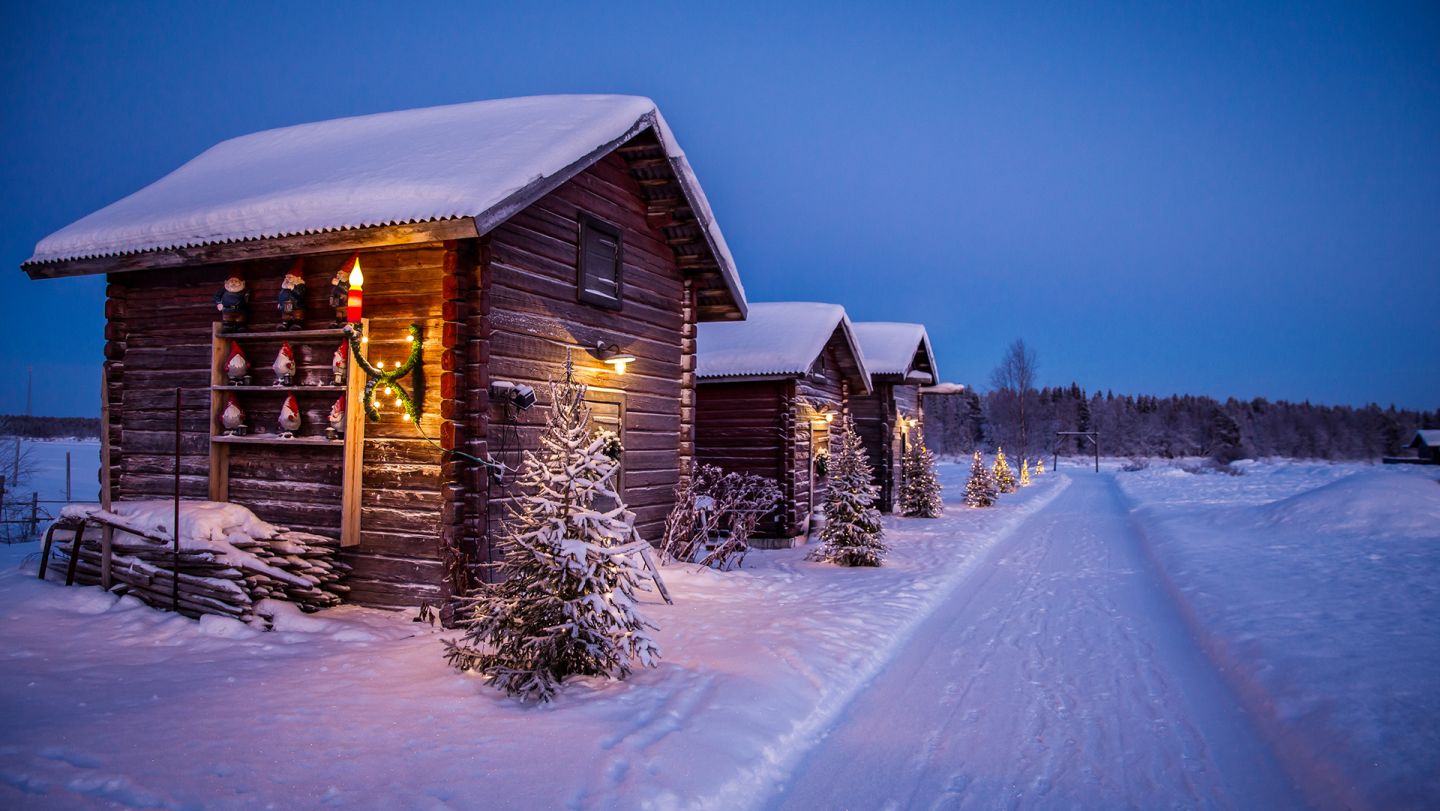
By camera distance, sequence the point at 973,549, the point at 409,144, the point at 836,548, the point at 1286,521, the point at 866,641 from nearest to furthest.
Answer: the point at 866,641, the point at 409,144, the point at 836,548, the point at 973,549, the point at 1286,521

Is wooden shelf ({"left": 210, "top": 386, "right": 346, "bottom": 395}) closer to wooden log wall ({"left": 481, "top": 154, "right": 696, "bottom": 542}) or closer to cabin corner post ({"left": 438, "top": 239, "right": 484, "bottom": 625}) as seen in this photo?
cabin corner post ({"left": 438, "top": 239, "right": 484, "bottom": 625})

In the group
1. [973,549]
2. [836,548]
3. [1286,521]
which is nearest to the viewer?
[836,548]

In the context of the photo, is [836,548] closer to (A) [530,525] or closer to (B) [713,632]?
(B) [713,632]

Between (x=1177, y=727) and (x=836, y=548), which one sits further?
(x=836, y=548)

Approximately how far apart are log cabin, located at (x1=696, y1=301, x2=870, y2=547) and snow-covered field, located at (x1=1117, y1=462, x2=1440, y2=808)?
793 cm

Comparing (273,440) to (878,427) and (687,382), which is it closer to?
(687,382)

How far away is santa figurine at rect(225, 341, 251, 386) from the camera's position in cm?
887

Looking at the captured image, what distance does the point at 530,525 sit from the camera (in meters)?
6.00

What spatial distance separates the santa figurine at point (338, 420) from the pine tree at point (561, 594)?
3401 millimetres

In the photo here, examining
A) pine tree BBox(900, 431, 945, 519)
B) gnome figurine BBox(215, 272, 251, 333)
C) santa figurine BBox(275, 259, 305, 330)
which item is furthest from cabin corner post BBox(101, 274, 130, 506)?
pine tree BBox(900, 431, 945, 519)

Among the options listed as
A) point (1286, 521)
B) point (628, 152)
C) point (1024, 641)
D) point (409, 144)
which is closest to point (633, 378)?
point (628, 152)

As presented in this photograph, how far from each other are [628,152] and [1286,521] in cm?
1711

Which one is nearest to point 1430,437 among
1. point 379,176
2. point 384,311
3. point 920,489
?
point 920,489

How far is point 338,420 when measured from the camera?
27.5 feet
